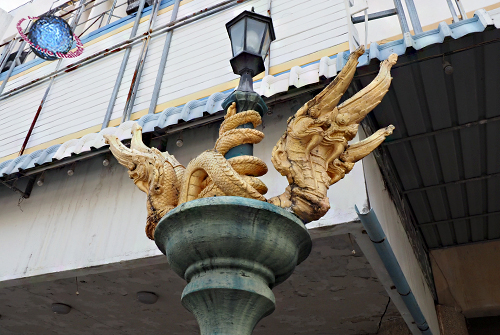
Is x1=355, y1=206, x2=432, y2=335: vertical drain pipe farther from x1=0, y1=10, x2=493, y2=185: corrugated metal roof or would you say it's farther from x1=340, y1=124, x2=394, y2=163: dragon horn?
x1=0, y1=10, x2=493, y2=185: corrugated metal roof

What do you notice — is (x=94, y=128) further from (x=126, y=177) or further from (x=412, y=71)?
(x=412, y=71)

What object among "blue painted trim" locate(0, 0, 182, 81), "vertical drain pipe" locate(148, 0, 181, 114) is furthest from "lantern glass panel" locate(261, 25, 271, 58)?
"blue painted trim" locate(0, 0, 182, 81)

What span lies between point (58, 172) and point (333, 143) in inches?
183

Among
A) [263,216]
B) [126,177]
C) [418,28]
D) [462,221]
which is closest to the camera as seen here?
[263,216]

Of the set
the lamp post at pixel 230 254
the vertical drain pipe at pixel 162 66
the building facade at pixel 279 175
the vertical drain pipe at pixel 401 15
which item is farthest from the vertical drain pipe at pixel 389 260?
the vertical drain pipe at pixel 162 66

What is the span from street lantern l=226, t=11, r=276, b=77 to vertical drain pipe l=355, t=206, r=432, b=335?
5.10ft

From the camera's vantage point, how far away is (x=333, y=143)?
9.22ft

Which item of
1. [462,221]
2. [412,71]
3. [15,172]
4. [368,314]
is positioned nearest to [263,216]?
[412,71]

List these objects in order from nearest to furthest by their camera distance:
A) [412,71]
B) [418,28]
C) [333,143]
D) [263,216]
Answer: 1. [263,216]
2. [333,143]
3. [412,71]
4. [418,28]

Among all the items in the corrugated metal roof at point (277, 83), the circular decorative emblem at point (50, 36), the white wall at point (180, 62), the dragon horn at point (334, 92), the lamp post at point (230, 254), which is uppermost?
the circular decorative emblem at point (50, 36)

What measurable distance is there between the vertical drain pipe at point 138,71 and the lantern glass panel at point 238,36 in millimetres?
3111

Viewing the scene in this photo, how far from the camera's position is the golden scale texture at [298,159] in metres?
2.60

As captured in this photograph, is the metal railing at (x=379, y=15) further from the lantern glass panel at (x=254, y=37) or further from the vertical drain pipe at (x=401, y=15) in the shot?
the lantern glass panel at (x=254, y=37)

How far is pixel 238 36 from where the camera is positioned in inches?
125
